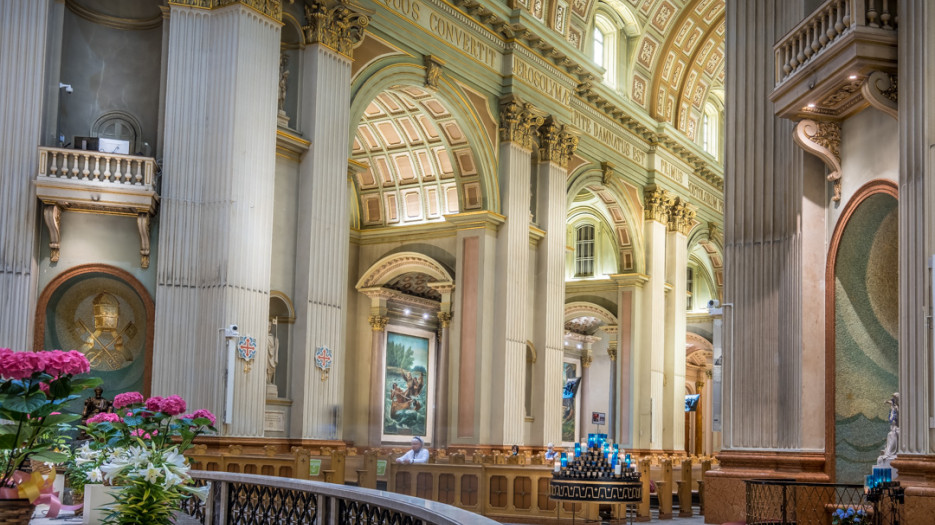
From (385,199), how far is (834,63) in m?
17.2

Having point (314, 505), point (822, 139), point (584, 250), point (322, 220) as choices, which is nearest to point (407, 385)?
point (584, 250)

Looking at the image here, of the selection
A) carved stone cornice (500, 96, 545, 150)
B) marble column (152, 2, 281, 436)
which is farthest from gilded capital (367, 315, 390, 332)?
marble column (152, 2, 281, 436)

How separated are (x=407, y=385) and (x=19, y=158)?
Result: 1513 centimetres

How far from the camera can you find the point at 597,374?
126 ft

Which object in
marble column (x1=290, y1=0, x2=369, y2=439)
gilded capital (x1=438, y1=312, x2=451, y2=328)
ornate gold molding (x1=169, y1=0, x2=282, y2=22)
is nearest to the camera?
ornate gold molding (x1=169, y1=0, x2=282, y2=22)

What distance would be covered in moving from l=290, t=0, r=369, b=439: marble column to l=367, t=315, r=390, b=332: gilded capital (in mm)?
8659

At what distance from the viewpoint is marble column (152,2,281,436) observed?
52.1 feet

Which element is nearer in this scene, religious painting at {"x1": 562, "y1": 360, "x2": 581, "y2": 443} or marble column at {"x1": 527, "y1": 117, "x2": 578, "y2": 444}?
marble column at {"x1": 527, "y1": 117, "x2": 578, "y2": 444}

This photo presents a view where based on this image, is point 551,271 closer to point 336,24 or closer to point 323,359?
point 323,359

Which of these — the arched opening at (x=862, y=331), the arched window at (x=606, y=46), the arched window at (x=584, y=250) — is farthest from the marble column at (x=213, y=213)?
the arched window at (x=584, y=250)

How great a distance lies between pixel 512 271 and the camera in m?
23.8

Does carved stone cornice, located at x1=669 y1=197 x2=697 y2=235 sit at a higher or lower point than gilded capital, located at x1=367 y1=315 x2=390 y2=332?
higher

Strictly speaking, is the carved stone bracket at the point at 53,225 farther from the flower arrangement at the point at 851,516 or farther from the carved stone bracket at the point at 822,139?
the flower arrangement at the point at 851,516

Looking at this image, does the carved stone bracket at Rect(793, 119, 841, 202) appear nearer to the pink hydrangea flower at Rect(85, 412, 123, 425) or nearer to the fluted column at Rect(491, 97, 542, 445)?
the pink hydrangea flower at Rect(85, 412, 123, 425)
